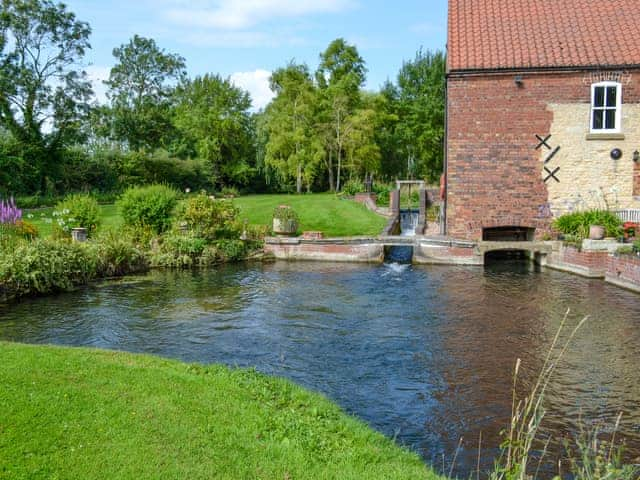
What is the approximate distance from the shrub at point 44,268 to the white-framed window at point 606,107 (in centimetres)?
1507

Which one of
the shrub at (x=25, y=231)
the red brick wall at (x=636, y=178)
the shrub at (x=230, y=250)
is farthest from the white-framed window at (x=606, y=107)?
the shrub at (x=25, y=231)

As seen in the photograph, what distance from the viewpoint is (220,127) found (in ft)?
147

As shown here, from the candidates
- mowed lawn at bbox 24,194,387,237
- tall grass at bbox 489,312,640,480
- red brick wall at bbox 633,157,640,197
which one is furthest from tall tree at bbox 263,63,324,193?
tall grass at bbox 489,312,640,480

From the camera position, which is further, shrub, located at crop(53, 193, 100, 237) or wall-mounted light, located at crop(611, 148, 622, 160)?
wall-mounted light, located at crop(611, 148, 622, 160)

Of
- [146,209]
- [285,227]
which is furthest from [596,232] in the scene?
[146,209]

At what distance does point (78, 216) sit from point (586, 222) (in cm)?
1500

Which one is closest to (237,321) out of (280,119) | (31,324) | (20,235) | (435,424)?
(31,324)

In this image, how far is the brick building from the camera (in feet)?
56.9

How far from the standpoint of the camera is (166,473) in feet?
13.7

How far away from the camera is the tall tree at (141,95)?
46500mm

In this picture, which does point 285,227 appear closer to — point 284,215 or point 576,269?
point 284,215

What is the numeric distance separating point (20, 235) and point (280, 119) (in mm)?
29889

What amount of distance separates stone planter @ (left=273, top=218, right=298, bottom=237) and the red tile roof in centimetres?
697

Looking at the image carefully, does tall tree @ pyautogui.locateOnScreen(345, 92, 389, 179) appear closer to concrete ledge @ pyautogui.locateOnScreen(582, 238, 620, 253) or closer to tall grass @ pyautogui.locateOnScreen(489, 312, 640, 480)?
concrete ledge @ pyautogui.locateOnScreen(582, 238, 620, 253)
